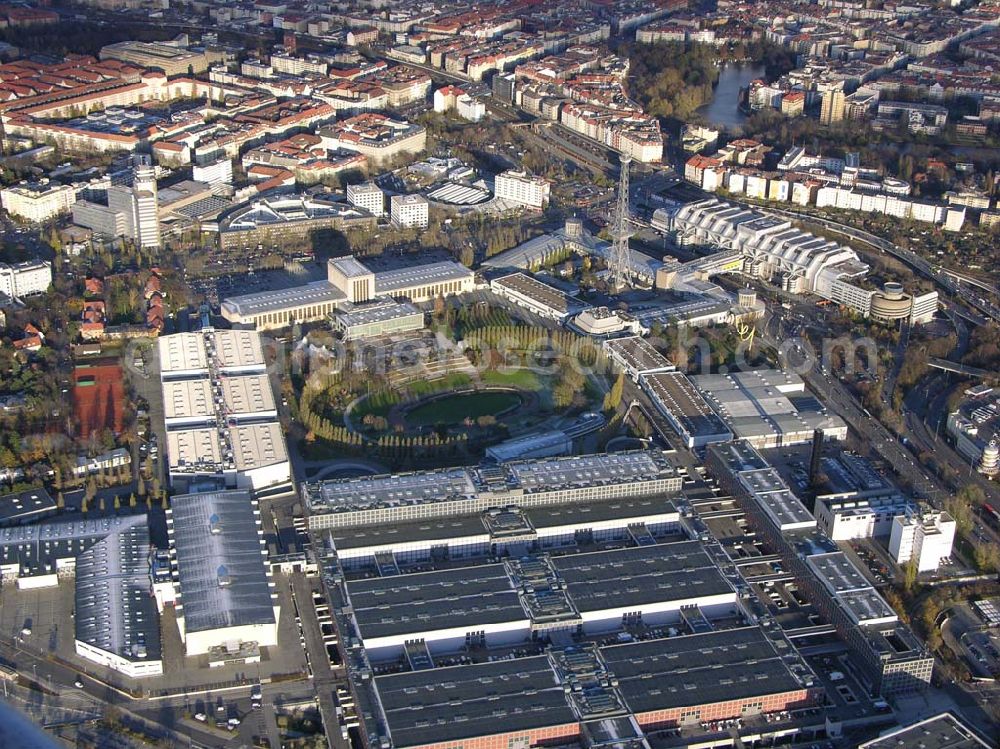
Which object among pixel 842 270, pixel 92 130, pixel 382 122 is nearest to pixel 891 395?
pixel 842 270

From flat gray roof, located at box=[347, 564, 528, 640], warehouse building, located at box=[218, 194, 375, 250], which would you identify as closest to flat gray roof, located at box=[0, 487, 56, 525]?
flat gray roof, located at box=[347, 564, 528, 640]

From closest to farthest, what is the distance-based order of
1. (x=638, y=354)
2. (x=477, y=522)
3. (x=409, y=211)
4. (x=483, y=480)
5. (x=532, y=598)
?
1. (x=532, y=598)
2. (x=477, y=522)
3. (x=483, y=480)
4. (x=638, y=354)
5. (x=409, y=211)

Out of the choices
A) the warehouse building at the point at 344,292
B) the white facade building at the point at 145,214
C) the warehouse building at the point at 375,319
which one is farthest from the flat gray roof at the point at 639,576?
the white facade building at the point at 145,214

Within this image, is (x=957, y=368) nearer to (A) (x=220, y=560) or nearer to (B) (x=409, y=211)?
(B) (x=409, y=211)

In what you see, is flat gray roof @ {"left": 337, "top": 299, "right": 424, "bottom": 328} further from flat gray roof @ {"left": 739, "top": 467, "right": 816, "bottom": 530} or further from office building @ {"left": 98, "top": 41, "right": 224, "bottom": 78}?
office building @ {"left": 98, "top": 41, "right": 224, "bottom": 78}

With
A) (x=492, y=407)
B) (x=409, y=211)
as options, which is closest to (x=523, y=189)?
(x=409, y=211)

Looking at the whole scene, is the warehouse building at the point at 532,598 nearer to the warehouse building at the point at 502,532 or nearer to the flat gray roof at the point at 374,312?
the warehouse building at the point at 502,532

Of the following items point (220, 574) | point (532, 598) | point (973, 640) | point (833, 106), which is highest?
point (833, 106)
